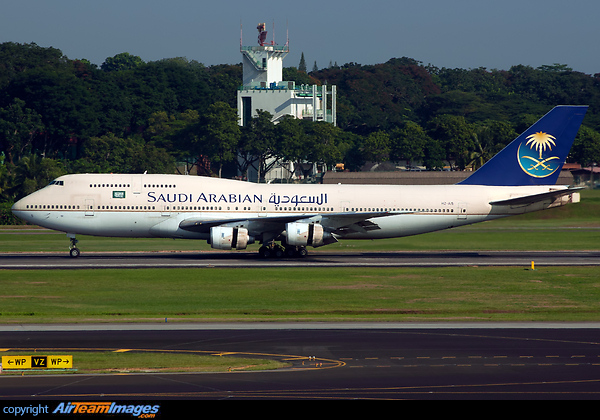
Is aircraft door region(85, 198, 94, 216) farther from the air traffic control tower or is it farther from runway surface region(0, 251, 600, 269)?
the air traffic control tower

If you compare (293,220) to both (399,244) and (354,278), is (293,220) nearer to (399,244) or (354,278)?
(354,278)

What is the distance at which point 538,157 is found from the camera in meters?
54.8

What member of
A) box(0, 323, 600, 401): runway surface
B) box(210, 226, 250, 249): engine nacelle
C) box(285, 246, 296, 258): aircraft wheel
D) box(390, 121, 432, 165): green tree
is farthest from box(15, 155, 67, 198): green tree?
box(0, 323, 600, 401): runway surface

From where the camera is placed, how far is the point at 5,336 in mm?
26656

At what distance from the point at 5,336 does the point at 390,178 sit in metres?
66.8

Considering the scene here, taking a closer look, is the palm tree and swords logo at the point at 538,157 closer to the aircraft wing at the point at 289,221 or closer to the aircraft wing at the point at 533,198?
the aircraft wing at the point at 533,198

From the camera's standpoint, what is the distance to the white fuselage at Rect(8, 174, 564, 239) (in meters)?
50.9

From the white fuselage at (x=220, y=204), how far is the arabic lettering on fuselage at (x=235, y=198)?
65 millimetres

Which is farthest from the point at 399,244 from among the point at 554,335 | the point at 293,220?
the point at 554,335

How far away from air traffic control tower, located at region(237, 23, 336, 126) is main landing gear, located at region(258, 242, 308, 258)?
91185 mm

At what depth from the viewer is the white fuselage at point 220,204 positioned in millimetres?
50875

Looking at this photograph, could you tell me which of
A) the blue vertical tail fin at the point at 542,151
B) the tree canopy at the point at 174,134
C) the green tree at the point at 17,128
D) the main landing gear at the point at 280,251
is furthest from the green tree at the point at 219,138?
the blue vertical tail fin at the point at 542,151
